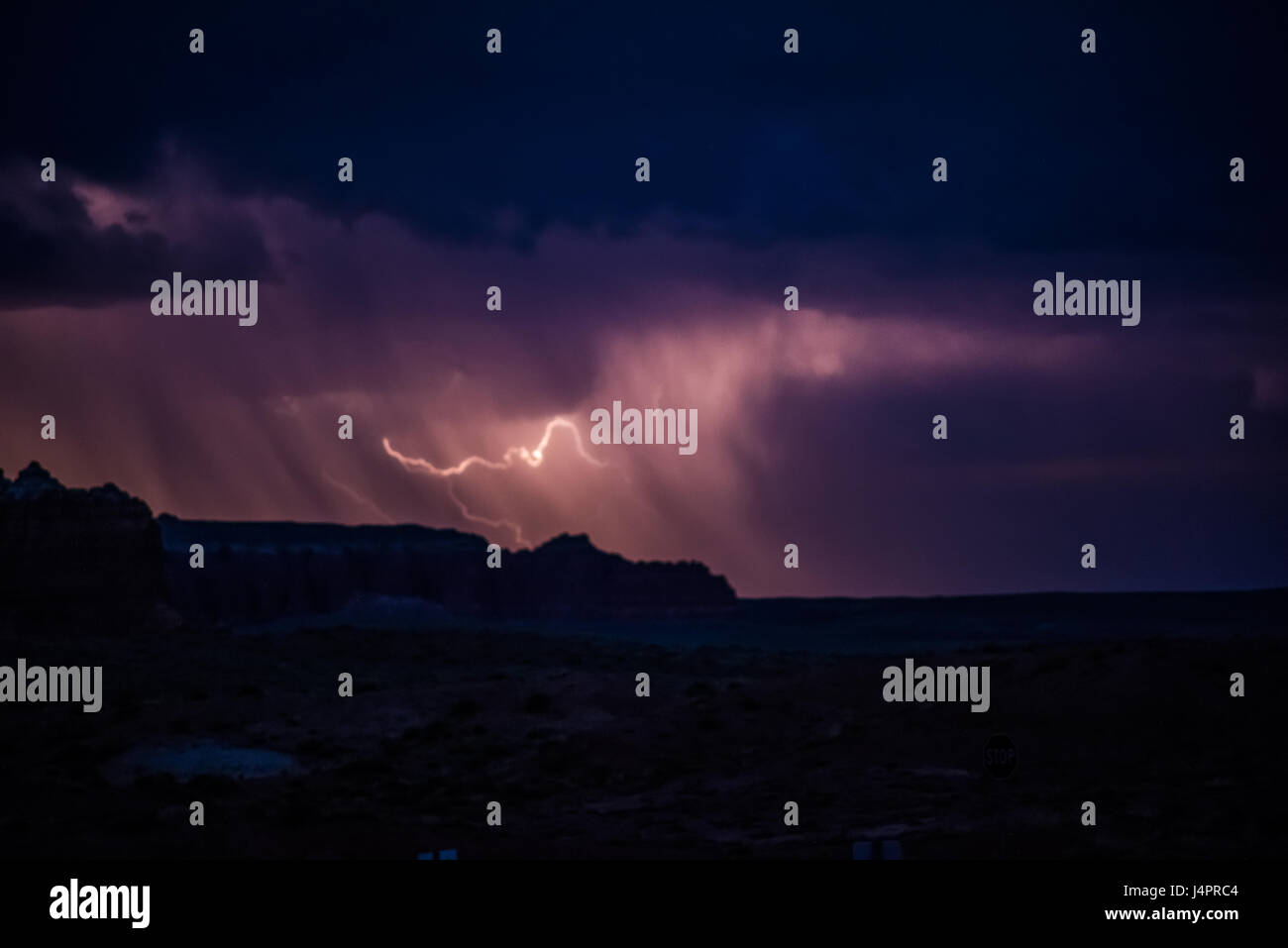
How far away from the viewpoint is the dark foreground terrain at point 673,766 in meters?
25.9

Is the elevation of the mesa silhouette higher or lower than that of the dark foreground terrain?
higher

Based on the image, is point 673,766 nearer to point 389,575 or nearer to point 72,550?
point 72,550

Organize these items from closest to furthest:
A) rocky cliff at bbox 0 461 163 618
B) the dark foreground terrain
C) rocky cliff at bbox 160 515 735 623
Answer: the dark foreground terrain, rocky cliff at bbox 0 461 163 618, rocky cliff at bbox 160 515 735 623

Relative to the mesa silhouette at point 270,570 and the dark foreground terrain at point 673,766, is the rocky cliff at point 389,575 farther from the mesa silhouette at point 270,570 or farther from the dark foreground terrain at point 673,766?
the dark foreground terrain at point 673,766

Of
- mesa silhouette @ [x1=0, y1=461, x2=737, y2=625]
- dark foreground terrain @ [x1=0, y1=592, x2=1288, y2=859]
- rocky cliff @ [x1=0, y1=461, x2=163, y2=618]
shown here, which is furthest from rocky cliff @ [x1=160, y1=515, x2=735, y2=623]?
dark foreground terrain @ [x1=0, y1=592, x2=1288, y2=859]

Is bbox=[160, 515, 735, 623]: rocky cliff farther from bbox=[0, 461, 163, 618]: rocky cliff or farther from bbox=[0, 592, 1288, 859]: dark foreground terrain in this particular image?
bbox=[0, 592, 1288, 859]: dark foreground terrain

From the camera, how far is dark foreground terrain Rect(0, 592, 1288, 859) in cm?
2588

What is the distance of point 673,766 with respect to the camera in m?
36.3

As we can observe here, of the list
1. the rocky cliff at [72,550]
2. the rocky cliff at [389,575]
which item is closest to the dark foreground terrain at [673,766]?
the rocky cliff at [72,550]

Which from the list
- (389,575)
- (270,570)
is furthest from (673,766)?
(389,575)

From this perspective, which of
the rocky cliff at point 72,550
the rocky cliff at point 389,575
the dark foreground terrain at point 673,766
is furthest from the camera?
the rocky cliff at point 389,575

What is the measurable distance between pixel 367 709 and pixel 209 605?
341 feet
